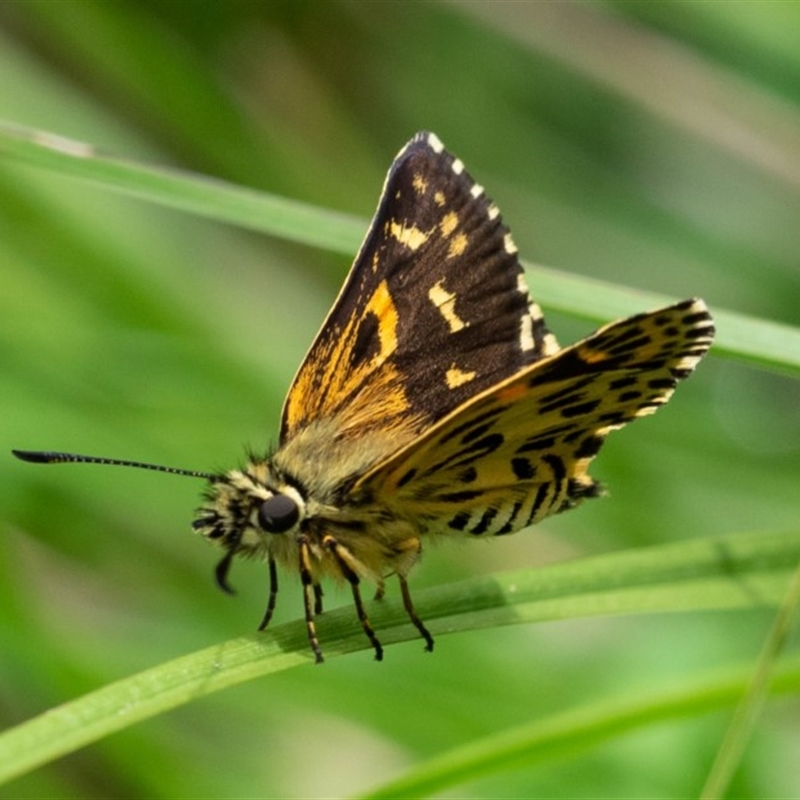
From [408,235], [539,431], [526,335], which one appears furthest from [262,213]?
[539,431]

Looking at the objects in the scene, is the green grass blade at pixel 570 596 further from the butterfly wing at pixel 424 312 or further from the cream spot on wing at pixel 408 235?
the cream spot on wing at pixel 408 235

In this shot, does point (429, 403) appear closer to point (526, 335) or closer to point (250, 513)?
point (526, 335)

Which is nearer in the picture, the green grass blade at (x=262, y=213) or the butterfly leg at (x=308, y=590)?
the butterfly leg at (x=308, y=590)

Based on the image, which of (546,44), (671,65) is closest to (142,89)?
(546,44)

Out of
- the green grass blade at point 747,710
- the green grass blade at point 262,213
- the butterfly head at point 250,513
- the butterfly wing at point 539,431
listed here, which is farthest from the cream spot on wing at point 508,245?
the green grass blade at point 747,710

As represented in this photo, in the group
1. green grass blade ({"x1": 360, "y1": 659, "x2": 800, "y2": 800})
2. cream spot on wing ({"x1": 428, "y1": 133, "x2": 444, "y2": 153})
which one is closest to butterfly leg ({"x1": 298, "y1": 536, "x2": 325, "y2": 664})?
green grass blade ({"x1": 360, "y1": 659, "x2": 800, "y2": 800})

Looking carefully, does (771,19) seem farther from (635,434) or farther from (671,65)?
(635,434)
